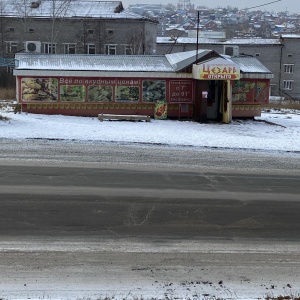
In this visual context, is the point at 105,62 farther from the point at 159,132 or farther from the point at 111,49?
the point at 111,49

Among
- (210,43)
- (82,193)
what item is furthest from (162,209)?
(210,43)

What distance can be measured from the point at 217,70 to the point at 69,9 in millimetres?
44891

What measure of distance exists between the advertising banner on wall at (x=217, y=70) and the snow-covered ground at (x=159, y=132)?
2260mm

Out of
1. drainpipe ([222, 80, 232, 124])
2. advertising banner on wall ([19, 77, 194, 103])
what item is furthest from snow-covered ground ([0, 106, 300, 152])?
advertising banner on wall ([19, 77, 194, 103])

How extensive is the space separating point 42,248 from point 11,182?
479 centimetres

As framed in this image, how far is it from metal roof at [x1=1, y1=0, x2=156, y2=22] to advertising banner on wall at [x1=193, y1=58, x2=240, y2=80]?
4139cm

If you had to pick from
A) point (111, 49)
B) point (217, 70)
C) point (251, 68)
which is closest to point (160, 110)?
point (217, 70)

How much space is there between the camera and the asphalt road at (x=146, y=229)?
7.73 meters

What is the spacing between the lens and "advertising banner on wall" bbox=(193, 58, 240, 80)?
90.8 feet

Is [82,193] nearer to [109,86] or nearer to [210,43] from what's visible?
[109,86]

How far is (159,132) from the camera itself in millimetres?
23312

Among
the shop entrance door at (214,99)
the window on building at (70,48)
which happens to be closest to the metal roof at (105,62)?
the shop entrance door at (214,99)

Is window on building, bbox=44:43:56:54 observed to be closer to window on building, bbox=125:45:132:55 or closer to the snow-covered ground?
window on building, bbox=125:45:132:55

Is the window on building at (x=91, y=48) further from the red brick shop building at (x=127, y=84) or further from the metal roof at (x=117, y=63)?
the red brick shop building at (x=127, y=84)
